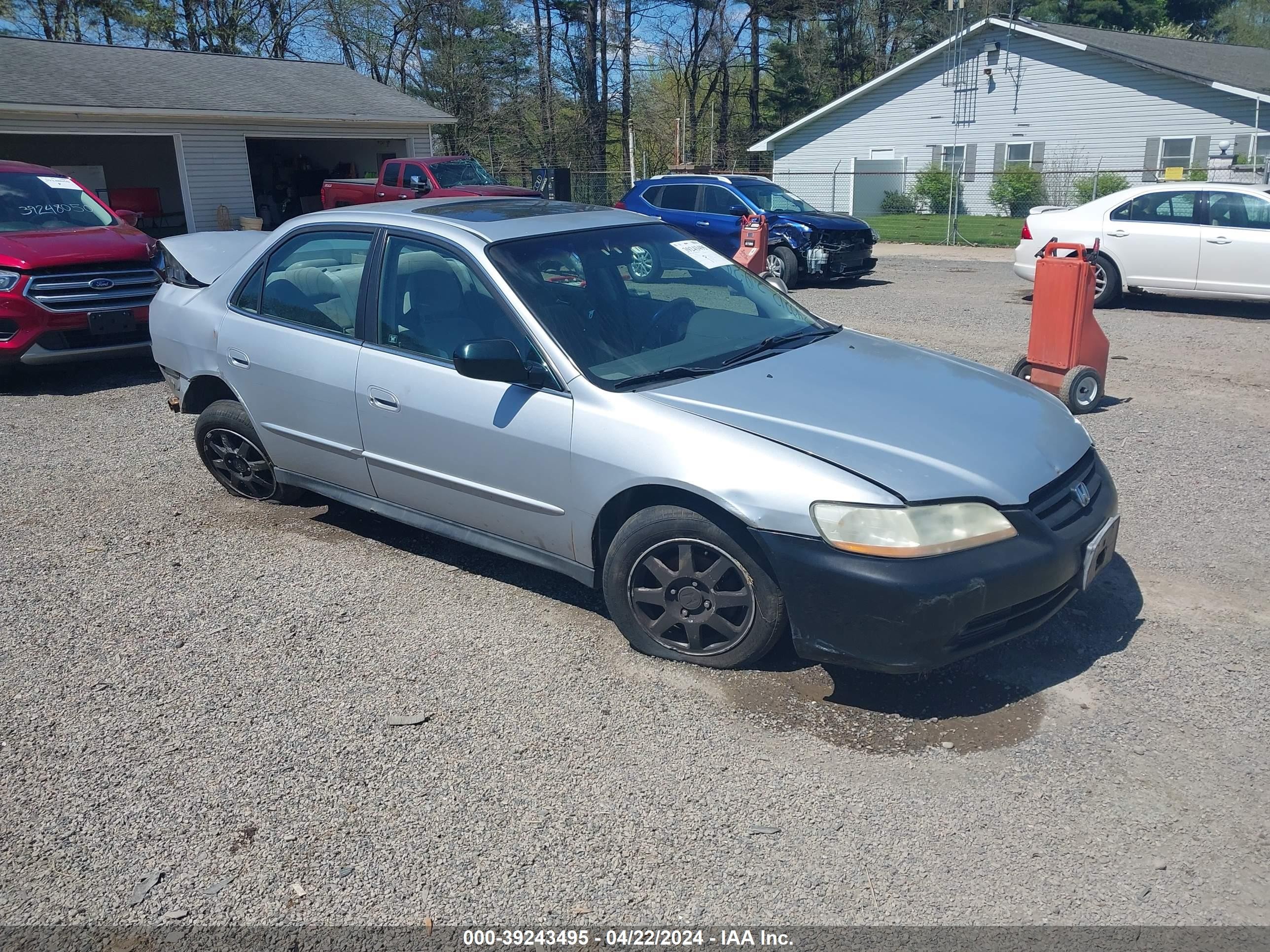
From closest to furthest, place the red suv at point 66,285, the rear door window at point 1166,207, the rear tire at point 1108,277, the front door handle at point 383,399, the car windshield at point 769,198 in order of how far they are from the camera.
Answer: the front door handle at point 383,399, the red suv at point 66,285, the rear door window at point 1166,207, the rear tire at point 1108,277, the car windshield at point 769,198

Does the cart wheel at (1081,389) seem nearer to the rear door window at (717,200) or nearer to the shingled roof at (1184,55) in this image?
the rear door window at (717,200)

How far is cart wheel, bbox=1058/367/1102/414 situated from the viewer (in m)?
7.50

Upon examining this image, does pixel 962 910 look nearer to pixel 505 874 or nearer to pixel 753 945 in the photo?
pixel 753 945

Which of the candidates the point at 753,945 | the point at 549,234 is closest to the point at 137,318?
the point at 549,234

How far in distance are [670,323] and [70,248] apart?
6853mm

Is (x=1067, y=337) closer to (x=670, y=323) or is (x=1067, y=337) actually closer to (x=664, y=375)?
(x=670, y=323)

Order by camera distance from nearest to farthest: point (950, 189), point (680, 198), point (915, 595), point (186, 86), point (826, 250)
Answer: point (915, 595) → point (826, 250) → point (680, 198) → point (186, 86) → point (950, 189)

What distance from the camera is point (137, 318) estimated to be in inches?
358

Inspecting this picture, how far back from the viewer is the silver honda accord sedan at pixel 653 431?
3445mm

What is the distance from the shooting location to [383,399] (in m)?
4.58

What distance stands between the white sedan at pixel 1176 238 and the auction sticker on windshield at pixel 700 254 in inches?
321

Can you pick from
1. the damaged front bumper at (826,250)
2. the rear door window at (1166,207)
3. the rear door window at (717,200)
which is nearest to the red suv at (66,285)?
the rear door window at (717,200)

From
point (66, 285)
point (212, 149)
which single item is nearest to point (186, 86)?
point (212, 149)

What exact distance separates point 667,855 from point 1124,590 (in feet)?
8.84
